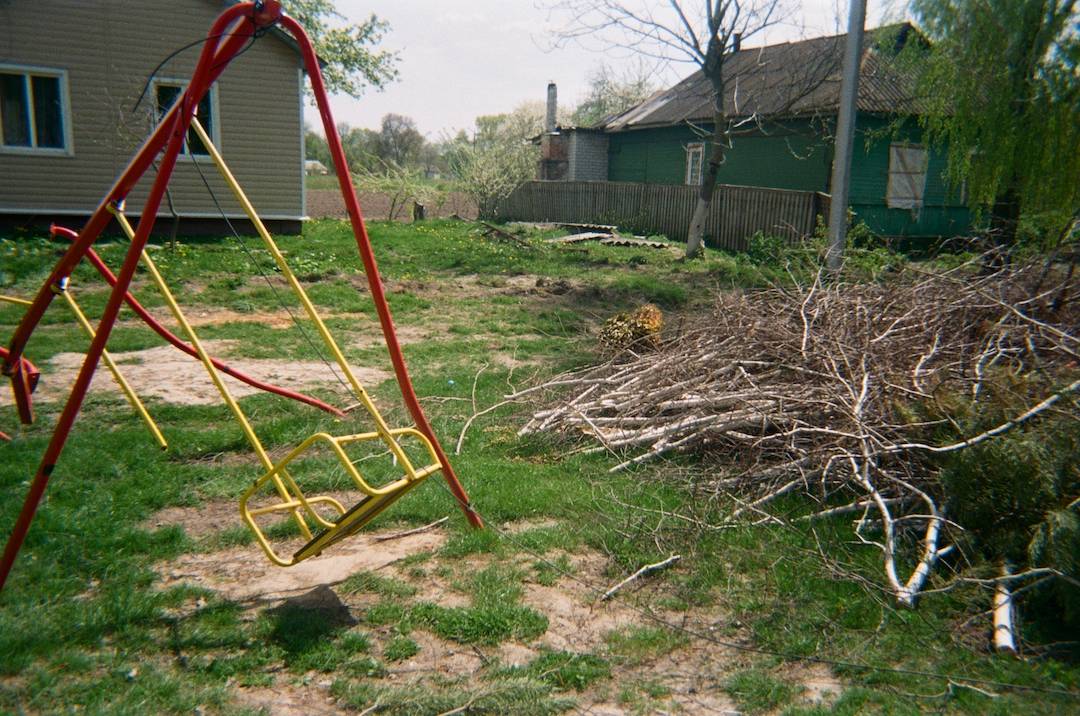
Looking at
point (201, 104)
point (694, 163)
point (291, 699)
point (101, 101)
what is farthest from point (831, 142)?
point (291, 699)

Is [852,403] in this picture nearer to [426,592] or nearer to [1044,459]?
[1044,459]

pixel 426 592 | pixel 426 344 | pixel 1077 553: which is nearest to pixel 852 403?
pixel 1077 553

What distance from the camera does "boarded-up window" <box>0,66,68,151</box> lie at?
1582 cm

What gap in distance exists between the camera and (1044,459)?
421 cm

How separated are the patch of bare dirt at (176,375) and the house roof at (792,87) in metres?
12.9

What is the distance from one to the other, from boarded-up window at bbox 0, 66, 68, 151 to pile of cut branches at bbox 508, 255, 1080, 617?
44.7ft

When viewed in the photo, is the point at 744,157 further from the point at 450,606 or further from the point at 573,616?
the point at 450,606

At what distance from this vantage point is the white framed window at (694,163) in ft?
87.7

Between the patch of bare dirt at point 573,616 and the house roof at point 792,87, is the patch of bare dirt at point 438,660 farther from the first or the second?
the house roof at point 792,87

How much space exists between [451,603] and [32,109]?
16.1 metres

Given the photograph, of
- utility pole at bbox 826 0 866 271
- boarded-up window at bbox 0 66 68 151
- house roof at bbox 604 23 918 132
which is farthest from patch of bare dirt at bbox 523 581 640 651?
boarded-up window at bbox 0 66 68 151

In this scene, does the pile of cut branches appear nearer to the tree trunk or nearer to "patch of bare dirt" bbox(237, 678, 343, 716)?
"patch of bare dirt" bbox(237, 678, 343, 716)

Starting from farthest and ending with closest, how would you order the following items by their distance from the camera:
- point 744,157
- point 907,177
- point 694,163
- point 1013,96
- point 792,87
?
point 694,163
point 744,157
point 907,177
point 792,87
point 1013,96

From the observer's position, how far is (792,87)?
21.4 m
